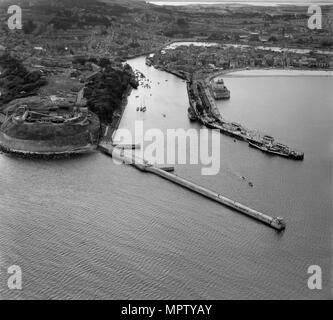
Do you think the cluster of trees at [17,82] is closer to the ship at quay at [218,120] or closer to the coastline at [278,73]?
the ship at quay at [218,120]

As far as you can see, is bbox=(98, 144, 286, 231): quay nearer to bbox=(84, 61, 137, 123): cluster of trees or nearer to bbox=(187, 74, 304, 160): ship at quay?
bbox=(84, 61, 137, 123): cluster of trees

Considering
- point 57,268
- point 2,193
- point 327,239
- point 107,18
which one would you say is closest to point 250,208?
point 327,239

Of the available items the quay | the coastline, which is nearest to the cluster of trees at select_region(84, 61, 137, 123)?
the quay

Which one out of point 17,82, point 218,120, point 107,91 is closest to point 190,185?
point 218,120

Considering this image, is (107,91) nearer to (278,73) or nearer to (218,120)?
(218,120)

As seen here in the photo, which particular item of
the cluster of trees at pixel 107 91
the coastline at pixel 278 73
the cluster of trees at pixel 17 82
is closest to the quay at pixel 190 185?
the cluster of trees at pixel 107 91

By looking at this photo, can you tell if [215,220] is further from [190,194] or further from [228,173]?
[228,173]
